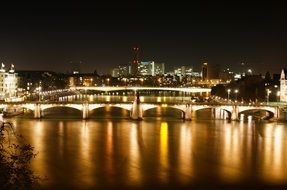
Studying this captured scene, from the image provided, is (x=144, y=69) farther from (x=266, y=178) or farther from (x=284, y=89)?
(x=266, y=178)

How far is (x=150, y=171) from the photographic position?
19000 mm

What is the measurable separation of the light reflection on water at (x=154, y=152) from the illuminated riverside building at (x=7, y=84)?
20.9 metres

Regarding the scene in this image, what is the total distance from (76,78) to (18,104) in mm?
77071

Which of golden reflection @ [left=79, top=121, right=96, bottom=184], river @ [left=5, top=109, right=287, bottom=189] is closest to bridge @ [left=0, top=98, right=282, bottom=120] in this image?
river @ [left=5, top=109, right=287, bottom=189]

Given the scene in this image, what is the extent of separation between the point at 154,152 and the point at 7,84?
124 ft

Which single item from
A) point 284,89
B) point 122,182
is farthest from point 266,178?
point 284,89

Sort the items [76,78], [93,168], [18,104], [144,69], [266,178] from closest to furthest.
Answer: [266,178] < [93,168] < [18,104] < [76,78] < [144,69]

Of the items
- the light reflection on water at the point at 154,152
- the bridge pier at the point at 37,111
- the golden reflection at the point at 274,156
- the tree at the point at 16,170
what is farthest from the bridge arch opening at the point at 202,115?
the tree at the point at 16,170

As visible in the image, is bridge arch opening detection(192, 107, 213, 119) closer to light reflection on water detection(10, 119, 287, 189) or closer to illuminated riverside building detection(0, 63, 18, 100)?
light reflection on water detection(10, 119, 287, 189)

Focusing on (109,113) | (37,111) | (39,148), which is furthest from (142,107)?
(39,148)

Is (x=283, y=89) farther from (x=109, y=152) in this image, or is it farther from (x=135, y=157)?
(x=135, y=157)

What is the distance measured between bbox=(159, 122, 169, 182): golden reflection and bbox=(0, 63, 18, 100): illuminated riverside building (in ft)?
85.7

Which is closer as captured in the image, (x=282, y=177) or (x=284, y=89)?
(x=282, y=177)

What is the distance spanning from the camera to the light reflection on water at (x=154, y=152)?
17938 millimetres
